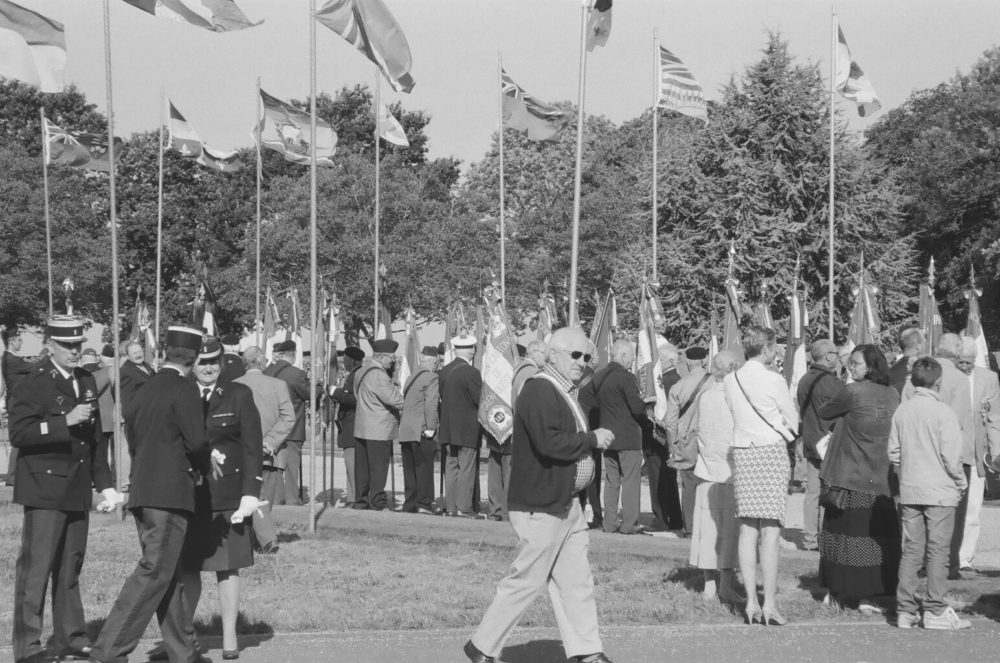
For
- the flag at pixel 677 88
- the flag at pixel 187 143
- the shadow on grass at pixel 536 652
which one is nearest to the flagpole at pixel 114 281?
the shadow on grass at pixel 536 652

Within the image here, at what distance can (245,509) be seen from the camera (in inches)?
307

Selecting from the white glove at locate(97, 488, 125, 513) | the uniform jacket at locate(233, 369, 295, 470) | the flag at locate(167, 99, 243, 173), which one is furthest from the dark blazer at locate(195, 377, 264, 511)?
the flag at locate(167, 99, 243, 173)

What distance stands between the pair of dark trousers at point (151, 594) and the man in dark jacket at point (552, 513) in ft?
5.59

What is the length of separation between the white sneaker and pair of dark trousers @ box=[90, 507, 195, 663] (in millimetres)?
4948

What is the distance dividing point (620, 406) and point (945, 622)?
206 inches

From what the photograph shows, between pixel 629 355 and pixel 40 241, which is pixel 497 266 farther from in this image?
pixel 629 355

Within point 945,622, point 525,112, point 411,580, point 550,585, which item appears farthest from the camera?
point 525,112

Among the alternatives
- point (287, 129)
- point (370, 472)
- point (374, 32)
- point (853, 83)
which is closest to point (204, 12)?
point (374, 32)

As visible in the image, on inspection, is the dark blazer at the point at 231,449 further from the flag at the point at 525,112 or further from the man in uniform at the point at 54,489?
the flag at the point at 525,112

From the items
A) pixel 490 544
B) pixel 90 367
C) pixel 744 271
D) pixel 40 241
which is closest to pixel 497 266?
pixel 744 271

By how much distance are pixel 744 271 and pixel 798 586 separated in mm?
28948

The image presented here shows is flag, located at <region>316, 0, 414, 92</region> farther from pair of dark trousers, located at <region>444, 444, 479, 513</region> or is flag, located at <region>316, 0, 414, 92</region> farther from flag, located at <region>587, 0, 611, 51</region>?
pair of dark trousers, located at <region>444, 444, 479, 513</region>

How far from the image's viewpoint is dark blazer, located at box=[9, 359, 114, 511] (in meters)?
7.94

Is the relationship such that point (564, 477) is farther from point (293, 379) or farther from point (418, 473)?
point (418, 473)
